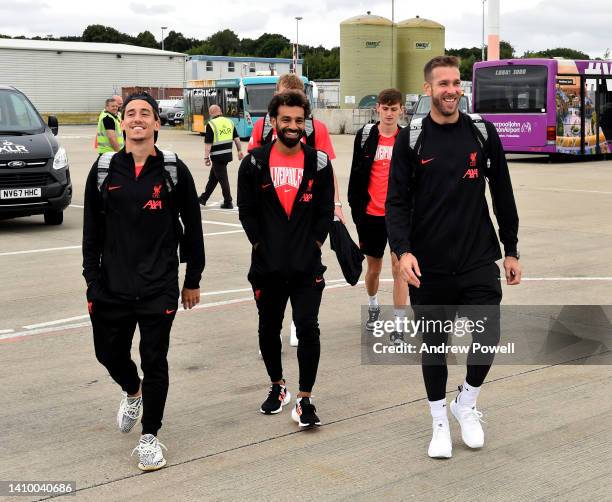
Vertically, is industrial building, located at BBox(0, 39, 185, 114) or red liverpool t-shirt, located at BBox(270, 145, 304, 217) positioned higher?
industrial building, located at BBox(0, 39, 185, 114)

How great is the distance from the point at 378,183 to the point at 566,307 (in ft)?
7.34

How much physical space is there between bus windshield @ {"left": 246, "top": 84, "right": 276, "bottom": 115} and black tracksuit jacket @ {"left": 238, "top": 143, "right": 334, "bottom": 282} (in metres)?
34.5

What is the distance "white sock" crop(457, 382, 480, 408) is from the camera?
477cm

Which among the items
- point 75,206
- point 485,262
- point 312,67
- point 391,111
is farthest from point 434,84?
point 312,67

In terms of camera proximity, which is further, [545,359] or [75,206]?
[75,206]

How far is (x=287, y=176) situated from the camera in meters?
5.08

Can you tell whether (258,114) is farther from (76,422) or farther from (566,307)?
(76,422)

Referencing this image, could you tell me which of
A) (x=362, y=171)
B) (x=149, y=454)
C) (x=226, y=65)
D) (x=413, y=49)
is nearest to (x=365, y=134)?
(x=362, y=171)

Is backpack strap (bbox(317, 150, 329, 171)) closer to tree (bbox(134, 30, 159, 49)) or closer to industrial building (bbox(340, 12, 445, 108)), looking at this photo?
industrial building (bbox(340, 12, 445, 108))

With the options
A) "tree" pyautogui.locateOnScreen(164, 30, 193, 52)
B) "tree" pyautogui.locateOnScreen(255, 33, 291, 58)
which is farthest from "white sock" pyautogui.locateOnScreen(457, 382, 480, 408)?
"tree" pyautogui.locateOnScreen(164, 30, 193, 52)

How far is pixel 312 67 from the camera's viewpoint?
101 metres

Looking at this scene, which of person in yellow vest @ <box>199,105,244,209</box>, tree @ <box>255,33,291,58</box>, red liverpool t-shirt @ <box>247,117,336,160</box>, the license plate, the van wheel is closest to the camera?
red liverpool t-shirt @ <box>247,117,336,160</box>

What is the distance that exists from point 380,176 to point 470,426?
8.30 feet

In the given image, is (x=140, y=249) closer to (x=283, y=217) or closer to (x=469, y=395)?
(x=283, y=217)
